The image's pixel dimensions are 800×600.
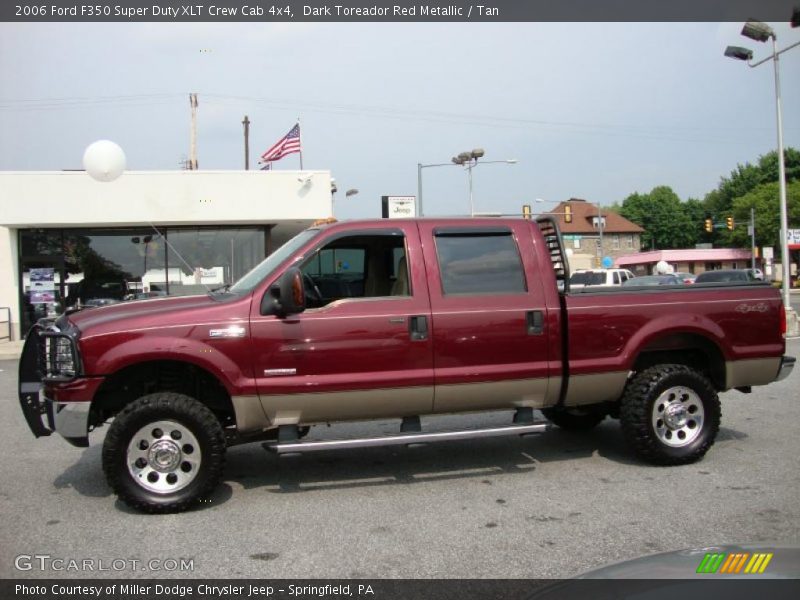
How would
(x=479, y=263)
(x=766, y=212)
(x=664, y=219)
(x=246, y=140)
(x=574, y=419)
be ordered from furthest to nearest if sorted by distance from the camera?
(x=664, y=219) < (x=766, y=212) < (x=246, y=140) < (x=574, y=419) < (x=479, y=263)

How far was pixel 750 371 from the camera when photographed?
227 inches

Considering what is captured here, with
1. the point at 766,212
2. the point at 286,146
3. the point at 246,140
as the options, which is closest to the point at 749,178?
the point at 766,212

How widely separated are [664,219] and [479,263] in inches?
4262

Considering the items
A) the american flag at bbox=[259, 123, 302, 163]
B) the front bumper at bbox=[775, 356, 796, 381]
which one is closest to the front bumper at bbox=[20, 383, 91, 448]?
the front bumper at bbox=[775, 356, 796, 381]

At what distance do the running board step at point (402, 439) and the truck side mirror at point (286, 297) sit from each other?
96 centimetres

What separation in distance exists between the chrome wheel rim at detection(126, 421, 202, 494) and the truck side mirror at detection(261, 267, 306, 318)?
1051 millimetres

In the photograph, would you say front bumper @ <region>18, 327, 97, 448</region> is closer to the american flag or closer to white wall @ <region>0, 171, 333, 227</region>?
white wall @ <region>0, 171, 333, 227</region>

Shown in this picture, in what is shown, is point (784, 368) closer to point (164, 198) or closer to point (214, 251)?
point (164, 198)

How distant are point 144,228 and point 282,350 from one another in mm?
17744

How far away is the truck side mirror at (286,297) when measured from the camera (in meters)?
4.71

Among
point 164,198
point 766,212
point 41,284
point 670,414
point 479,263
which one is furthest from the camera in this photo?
point 766,212

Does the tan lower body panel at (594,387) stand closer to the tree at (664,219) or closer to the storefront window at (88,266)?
the storefront window at (88,266)

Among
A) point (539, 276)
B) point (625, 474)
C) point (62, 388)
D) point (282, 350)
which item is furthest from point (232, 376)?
point (625, 474)

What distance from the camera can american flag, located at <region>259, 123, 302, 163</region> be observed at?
2427 centimetres
